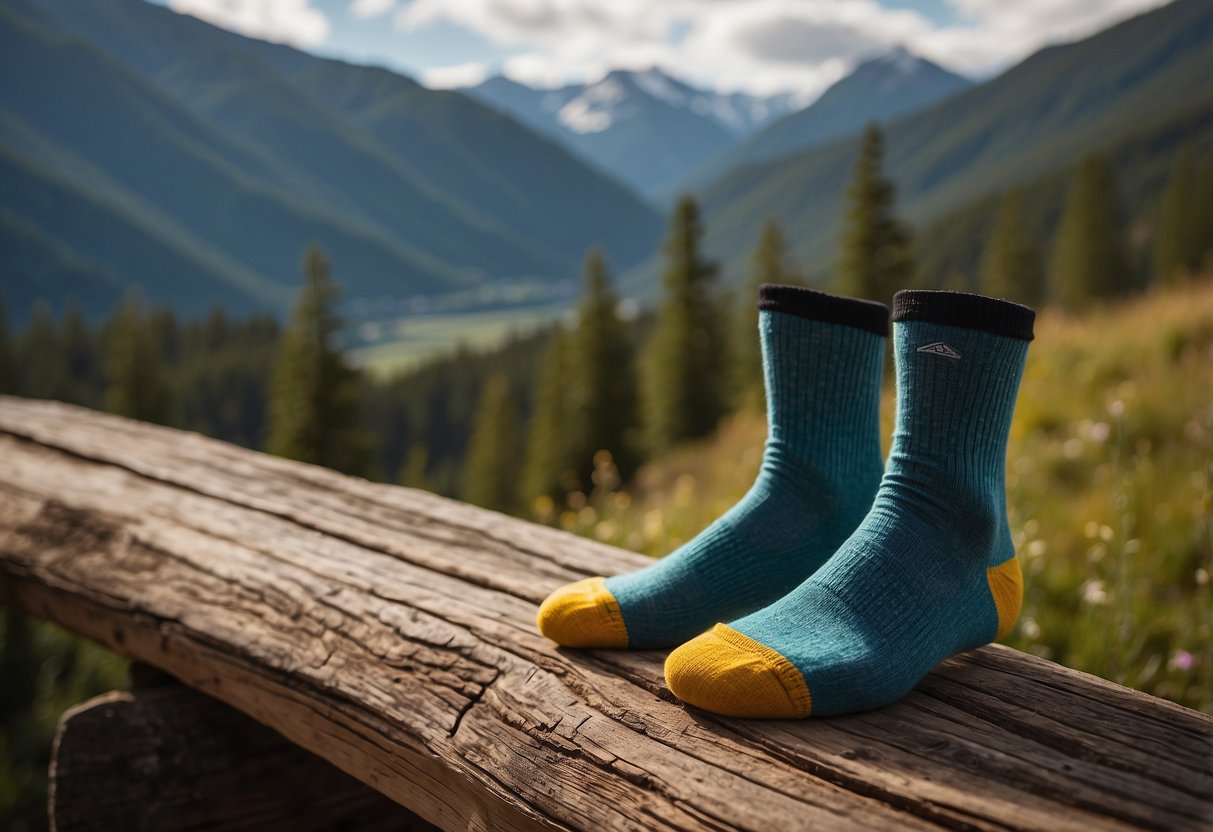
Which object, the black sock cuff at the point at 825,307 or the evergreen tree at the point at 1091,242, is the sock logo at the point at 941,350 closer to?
the black sock cuff at the point at 825,307

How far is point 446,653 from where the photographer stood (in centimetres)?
180

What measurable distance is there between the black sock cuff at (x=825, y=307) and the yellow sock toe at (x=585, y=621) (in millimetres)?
700

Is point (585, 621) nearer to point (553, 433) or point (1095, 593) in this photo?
point (1095, 593)

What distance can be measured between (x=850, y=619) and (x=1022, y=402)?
2.89m

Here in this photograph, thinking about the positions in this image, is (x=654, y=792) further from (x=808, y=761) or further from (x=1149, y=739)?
(x=1149, y=739)

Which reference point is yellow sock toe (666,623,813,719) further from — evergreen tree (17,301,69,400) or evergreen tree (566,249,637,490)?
evergreen tree (17,301,69,400)

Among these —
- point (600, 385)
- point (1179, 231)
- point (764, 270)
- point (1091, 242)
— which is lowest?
point (600, 385)

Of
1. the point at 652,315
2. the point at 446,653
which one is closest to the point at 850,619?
the point at 446,653

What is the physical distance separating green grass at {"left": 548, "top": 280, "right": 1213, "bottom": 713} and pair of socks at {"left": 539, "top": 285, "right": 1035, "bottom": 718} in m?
0.74

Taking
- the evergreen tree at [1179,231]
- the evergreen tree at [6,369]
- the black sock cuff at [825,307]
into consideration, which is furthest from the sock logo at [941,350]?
the evergreen tree at [6,369]

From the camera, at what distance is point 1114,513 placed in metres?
3.33

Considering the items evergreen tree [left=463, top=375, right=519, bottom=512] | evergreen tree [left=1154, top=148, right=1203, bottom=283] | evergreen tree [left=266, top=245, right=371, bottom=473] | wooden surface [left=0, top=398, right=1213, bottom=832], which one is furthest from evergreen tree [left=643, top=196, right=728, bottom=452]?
evergreen tree [left=1154, top=148, right=1203, bottom=283]

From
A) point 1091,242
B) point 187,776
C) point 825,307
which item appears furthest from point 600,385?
point 825,307

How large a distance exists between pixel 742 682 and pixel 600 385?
A: 29.5 meters
